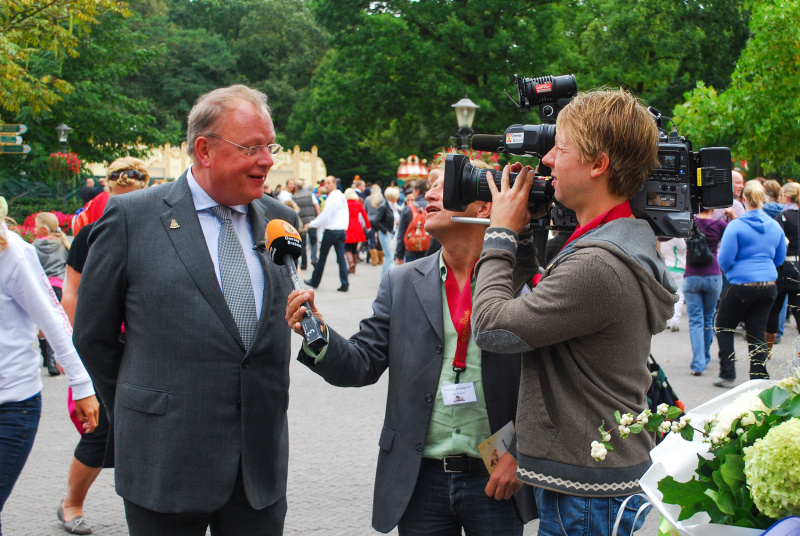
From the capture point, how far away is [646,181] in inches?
92.3

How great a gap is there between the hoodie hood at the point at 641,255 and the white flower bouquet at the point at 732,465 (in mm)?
386

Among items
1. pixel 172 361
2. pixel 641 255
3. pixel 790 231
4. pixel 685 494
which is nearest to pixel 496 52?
pixel 790 231

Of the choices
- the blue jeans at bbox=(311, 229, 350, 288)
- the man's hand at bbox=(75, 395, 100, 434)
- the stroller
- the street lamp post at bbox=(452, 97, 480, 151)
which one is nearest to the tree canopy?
the street lamp post at bbox=(452, 97, 480, 151)

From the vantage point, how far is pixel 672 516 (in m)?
1.80

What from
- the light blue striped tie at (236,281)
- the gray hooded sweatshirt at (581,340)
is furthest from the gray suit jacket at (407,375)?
the gray hooded sweatshirt at (581,340)

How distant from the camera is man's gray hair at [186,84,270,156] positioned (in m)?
2.82

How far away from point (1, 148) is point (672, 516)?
527 inches

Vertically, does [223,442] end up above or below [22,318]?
below

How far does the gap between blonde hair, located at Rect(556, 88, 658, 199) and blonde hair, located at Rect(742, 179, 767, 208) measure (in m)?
6.22

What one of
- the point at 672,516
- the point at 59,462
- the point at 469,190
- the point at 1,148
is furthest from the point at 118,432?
the point at 1,148

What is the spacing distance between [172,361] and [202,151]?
75 centimetres

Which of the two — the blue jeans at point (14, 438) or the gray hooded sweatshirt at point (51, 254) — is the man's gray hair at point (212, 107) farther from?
the gray hooded sweatshirt at point (51, 254)

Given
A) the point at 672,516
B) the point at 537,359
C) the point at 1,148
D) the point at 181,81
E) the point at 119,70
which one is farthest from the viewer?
the point at 181,81

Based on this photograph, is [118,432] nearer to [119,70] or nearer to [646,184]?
[646,184]
